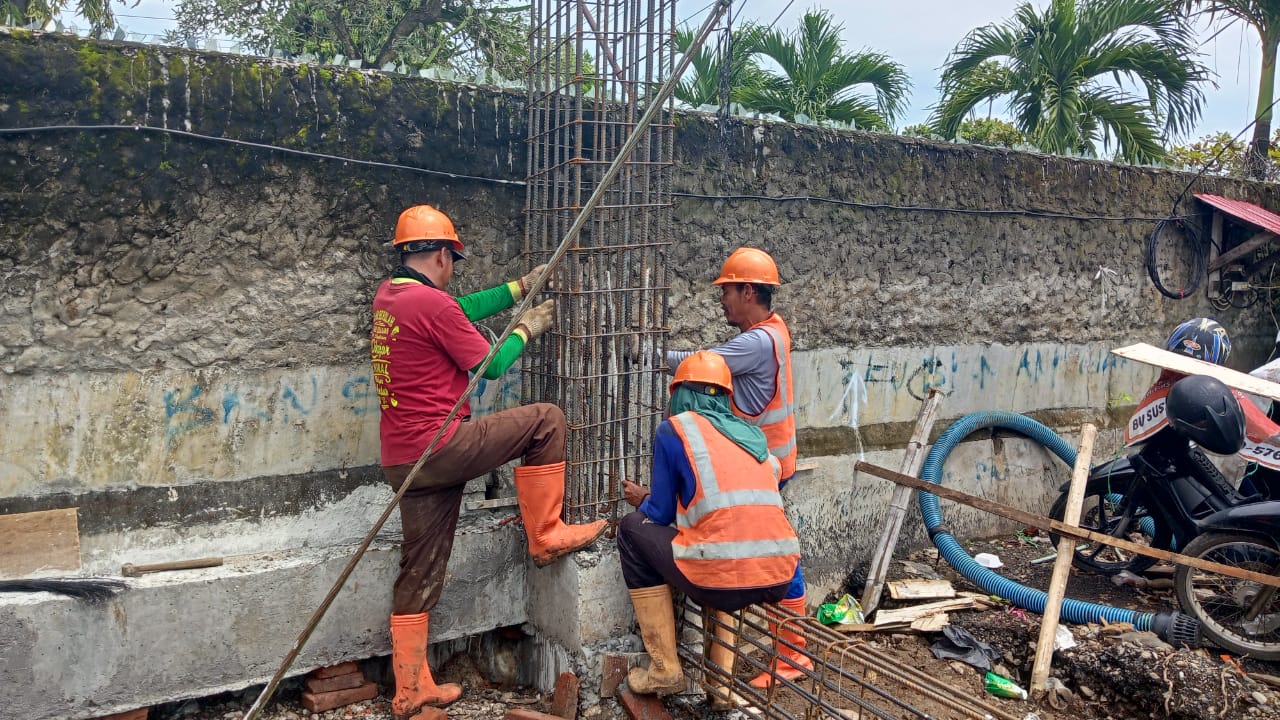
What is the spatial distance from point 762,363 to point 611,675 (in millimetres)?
1579

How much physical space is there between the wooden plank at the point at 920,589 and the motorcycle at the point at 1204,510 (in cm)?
105

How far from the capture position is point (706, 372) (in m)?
3.62

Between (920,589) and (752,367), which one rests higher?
(752,367)

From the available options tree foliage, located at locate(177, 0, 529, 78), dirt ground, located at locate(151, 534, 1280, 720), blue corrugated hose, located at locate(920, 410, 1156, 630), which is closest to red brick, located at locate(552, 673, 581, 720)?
dirt ground, located at locate(151, 534, 1280, 720)

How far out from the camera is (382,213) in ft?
13.0

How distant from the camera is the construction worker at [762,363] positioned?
13.5 feet

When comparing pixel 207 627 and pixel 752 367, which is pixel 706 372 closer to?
pixel 752 367

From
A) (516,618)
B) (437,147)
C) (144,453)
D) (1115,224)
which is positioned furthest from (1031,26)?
(144,453)

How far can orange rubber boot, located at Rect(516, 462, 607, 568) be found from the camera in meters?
3.86

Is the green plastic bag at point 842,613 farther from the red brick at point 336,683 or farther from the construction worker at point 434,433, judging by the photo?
the red brick at point 336,683

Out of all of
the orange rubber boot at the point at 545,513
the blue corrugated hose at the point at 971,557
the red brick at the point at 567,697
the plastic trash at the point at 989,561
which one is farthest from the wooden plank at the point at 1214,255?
the red brick at the point at 567,697

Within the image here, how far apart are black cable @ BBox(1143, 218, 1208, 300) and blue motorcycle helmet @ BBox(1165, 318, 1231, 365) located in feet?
5.02

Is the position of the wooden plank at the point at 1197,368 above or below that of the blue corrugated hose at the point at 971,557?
above

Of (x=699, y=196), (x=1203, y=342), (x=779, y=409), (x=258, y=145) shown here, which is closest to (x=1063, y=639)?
(x=779, y=409)
